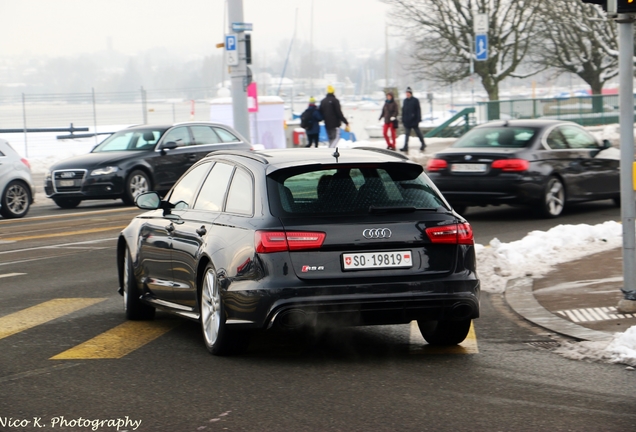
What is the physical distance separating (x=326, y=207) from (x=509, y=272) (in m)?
4.41

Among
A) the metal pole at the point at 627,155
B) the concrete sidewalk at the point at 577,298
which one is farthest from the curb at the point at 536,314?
the metal pole at the point at 627,155

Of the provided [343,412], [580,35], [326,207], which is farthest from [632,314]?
[580,35]

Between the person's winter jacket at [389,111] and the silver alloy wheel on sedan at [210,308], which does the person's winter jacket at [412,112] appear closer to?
the person's winter jacket at [389,111]

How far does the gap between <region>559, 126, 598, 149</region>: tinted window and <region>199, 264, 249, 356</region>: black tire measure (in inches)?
411

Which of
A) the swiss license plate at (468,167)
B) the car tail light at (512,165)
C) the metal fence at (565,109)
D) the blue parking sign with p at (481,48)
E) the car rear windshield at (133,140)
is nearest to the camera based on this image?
the car tail light at (512,165)

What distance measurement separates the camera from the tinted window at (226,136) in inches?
923

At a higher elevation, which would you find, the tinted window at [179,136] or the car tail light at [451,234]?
the tinted window at [179,136]

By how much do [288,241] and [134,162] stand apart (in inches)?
613

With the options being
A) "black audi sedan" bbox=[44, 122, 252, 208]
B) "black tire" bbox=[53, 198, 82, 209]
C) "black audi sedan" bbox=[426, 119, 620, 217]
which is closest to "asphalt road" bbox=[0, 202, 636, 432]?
"black audi sedan" bbox=[426, 119, 620, 217]

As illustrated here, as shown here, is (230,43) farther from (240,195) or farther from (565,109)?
(565,109)

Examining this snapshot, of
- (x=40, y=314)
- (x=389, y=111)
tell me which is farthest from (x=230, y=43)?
(x=40, y=314)

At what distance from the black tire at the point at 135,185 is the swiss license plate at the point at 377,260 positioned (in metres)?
15.3

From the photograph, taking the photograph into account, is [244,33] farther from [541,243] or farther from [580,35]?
[580,35]

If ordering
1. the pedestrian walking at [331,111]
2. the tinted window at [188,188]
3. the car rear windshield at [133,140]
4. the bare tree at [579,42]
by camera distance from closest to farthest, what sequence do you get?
1. the tinted window at [188,188]
2. the car rear windshield at [133,140]
3. the pedestrian walking at [331,111]
4. the bare tree at [579,42]
